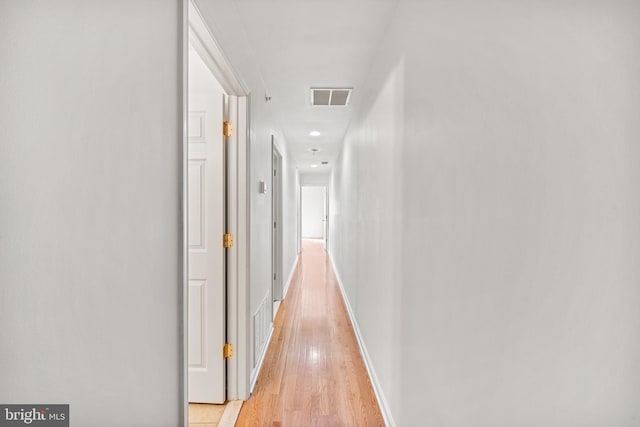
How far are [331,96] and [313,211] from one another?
1217 centimetres

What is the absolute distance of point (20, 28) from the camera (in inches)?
24.9

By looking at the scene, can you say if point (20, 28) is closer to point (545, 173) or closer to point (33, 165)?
point (33, 165)

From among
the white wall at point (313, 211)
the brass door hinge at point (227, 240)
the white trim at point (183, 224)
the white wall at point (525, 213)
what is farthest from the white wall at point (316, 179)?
the white trim at point (183, 224)

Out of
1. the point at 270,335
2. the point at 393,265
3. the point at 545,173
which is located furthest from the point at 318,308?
the point at 545,173

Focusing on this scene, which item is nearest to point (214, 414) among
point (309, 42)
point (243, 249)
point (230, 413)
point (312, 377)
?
point (230, 413)

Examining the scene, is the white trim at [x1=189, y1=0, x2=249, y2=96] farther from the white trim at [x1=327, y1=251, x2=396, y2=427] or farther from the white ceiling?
the white trim at [x1=327, y1=251, x2=396, y2=427]

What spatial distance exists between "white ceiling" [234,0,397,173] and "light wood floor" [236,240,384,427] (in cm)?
250

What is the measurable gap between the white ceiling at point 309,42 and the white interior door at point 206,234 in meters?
0.55

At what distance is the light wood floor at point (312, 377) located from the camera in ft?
7.55

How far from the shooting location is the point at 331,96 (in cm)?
363

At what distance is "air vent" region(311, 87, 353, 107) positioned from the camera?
11.3ft

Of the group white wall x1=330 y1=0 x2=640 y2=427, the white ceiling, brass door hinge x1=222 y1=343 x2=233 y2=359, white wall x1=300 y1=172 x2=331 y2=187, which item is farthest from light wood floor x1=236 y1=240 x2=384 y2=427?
white wall x1=300 y1=172 x2=331 y2=187

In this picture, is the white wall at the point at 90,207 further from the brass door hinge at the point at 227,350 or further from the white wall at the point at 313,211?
the white wall at the point at 313,211

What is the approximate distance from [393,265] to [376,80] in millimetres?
1408
